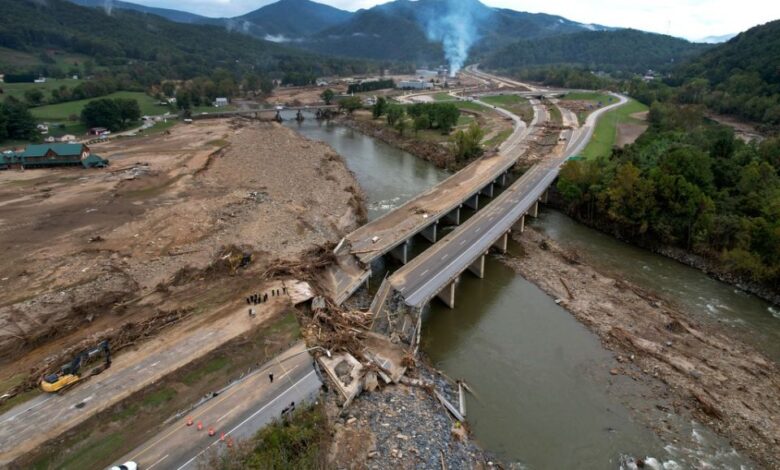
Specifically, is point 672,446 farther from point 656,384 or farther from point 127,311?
point 127,311

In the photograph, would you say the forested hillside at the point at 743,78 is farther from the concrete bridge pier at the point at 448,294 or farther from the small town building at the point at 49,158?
the small town building at the point at 49,158

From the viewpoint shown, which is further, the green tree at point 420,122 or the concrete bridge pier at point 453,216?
the green tree at point 420,122

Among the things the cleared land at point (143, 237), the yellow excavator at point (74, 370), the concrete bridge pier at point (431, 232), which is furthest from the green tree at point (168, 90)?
the yellow excavator at point (74, 370)

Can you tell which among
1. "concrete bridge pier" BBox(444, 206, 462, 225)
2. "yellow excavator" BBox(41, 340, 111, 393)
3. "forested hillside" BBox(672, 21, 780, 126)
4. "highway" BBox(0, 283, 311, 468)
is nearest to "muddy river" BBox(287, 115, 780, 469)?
"concrete bridge pier" BBox(444, 206, 462, 225)

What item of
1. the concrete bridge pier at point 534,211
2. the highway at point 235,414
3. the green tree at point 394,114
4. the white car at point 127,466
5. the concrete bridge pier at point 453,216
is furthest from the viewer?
the green tree at point 394,114

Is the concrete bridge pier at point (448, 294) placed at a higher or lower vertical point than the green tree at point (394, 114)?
lower

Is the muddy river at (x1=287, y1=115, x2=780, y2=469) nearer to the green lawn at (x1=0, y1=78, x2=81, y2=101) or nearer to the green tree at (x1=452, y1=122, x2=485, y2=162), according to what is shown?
the green tree at (x1=452, y1=122, x2=485, y2=162)
